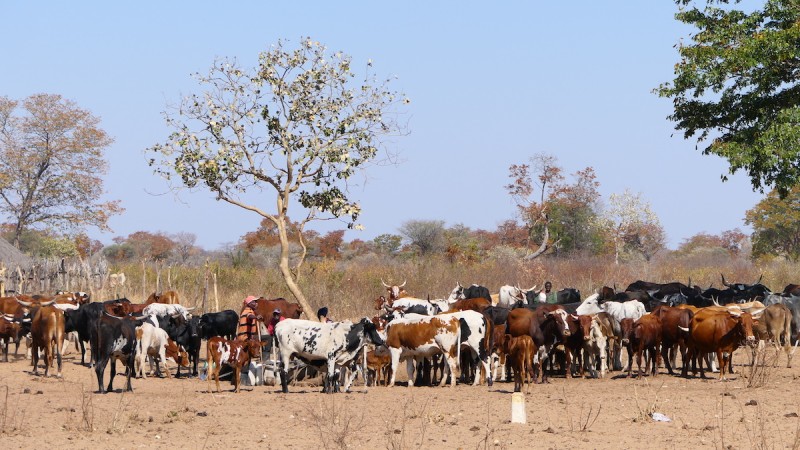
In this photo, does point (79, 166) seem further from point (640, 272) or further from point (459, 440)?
point (459, 440)

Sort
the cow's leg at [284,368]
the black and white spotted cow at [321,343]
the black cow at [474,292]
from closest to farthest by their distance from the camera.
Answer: the cow's leg at [284,368] < the black and white spotted cow at [321,343] < the black cow at [474,292]

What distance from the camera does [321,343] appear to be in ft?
58.3

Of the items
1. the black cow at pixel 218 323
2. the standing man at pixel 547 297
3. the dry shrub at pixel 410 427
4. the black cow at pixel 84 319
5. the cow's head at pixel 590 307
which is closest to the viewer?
the dry shrub at pixel 410 427

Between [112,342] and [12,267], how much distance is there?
65.7ft

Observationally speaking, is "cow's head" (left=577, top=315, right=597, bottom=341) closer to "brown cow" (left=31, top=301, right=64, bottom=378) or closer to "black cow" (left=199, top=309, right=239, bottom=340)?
"black cow" (left=199, top=309, right=239, bottom=340)

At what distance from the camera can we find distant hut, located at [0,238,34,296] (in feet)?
105

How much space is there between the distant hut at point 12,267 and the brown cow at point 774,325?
18950mm

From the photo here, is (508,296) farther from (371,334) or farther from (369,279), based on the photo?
(371,334)

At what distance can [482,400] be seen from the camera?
642 inches

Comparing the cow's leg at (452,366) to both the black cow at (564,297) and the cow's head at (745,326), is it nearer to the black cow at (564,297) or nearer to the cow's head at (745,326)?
the cow's head at (745,326)

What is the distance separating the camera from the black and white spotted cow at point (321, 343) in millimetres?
17750

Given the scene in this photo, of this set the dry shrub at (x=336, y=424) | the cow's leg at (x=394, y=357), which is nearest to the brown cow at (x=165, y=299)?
the cow's leg at (x=394, y=357)

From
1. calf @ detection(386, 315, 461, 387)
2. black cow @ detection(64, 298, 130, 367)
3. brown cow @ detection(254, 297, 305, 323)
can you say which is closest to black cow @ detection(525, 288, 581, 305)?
brown cow @ detection(254, 297, 305, 323)

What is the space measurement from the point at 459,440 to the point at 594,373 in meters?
7.43
